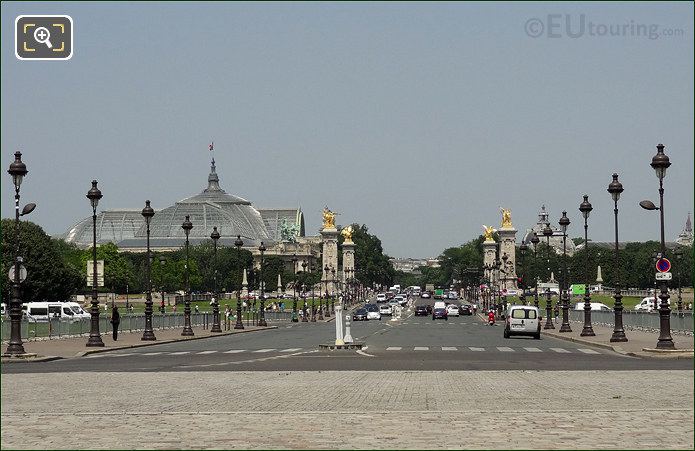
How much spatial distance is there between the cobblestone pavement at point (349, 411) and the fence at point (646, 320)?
103 ft

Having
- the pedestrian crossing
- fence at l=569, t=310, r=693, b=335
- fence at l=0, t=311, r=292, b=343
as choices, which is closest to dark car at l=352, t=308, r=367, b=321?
fence at l=0, t=311, r=292, b=343

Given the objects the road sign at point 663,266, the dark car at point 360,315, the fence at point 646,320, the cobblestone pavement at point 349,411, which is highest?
the road sign at point 663,266

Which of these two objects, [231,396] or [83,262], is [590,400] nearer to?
[231,396]

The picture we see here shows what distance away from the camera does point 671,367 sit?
31.6 metres

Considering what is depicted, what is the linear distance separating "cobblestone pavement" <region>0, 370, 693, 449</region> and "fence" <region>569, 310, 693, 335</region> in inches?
1237

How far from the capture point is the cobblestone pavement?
48.9 ft

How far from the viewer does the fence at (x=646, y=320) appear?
59062 mm

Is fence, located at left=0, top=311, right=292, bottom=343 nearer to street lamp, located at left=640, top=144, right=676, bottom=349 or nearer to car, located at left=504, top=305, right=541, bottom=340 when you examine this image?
car, located at left=504, top=305, right=541, bottom=340

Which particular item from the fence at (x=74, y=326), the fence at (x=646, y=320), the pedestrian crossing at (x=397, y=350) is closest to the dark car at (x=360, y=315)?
the fence at (x=74, y=326)

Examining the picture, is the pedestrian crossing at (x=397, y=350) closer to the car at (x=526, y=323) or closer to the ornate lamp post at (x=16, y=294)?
the ornate lamp post at (x=16, y=294)

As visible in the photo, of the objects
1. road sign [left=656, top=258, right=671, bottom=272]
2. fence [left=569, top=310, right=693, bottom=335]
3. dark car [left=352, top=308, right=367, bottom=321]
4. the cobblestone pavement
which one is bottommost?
dark car [left=352, top=308, right=367, bottom=321]

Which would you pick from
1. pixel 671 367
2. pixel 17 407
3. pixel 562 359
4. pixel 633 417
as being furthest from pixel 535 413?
pixel 562 359

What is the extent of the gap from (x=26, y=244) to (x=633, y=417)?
104852mm

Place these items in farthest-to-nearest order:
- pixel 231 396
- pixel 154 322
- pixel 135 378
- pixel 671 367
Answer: pixel 154 322
pixel 671 367
pixel 135 378
pixel 231 396
